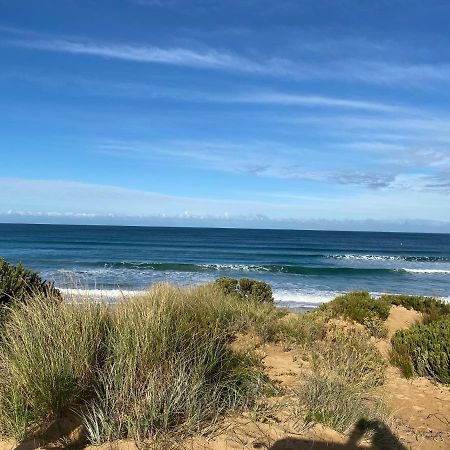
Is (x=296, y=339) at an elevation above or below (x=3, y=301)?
below

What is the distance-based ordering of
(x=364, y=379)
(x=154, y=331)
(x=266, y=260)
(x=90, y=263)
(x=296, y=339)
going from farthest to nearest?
(x=266, y=260) → (x=90, y=263) → (x=296, y=339) → (x=364, y=379) → (x=154, y=331)

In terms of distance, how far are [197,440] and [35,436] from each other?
1.40 m

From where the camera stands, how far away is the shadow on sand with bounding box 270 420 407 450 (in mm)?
4039

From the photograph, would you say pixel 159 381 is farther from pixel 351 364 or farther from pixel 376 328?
pixel 376 328

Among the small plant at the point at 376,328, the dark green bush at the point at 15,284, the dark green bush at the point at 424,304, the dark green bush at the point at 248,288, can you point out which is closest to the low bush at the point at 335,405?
the dark green bush at the point at 15,284

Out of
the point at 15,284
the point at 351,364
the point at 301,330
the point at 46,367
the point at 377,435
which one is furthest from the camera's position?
the point at 301,330

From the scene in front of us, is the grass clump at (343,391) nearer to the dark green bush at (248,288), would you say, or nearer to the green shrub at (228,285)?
the green shrub at (228,285)

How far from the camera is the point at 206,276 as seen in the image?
30.6 m

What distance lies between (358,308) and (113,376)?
7.89 meters

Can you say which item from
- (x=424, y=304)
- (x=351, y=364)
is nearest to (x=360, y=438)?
(x=351, y=364)

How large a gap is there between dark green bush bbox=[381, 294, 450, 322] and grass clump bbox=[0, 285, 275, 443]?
7594mm

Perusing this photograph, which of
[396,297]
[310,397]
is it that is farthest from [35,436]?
[396,297]

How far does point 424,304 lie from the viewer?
39.9 feet

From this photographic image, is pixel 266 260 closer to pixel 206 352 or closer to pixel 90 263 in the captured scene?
pixel 90 263
